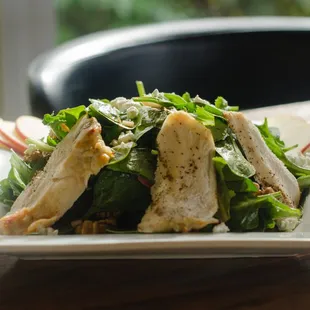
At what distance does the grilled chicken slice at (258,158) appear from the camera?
1231 mm

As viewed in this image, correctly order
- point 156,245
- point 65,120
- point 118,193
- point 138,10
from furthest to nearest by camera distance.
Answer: point 138,10
point 65,120
point 118,193
point 156,245

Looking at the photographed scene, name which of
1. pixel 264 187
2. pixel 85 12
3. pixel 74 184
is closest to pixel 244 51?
pixel 85 12

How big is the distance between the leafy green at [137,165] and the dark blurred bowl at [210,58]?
104 centimetres

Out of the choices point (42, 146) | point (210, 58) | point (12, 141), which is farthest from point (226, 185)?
point (210, 58)

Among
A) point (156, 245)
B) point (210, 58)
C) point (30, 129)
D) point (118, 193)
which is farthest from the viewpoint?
point (210, 58)

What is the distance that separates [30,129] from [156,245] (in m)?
0.68

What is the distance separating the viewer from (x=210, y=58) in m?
2.45

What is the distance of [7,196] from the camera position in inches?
50.4

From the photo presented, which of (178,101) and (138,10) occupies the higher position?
(138,10)

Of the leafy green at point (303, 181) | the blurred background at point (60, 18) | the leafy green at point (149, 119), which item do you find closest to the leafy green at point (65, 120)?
the leafy green at point (149, 119)

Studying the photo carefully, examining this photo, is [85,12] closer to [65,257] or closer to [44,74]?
[44,74]

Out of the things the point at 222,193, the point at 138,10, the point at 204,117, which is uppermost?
the point at 138,10

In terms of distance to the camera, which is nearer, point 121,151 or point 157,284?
point 157,284

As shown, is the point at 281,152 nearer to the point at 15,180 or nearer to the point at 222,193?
the point at 222,193
